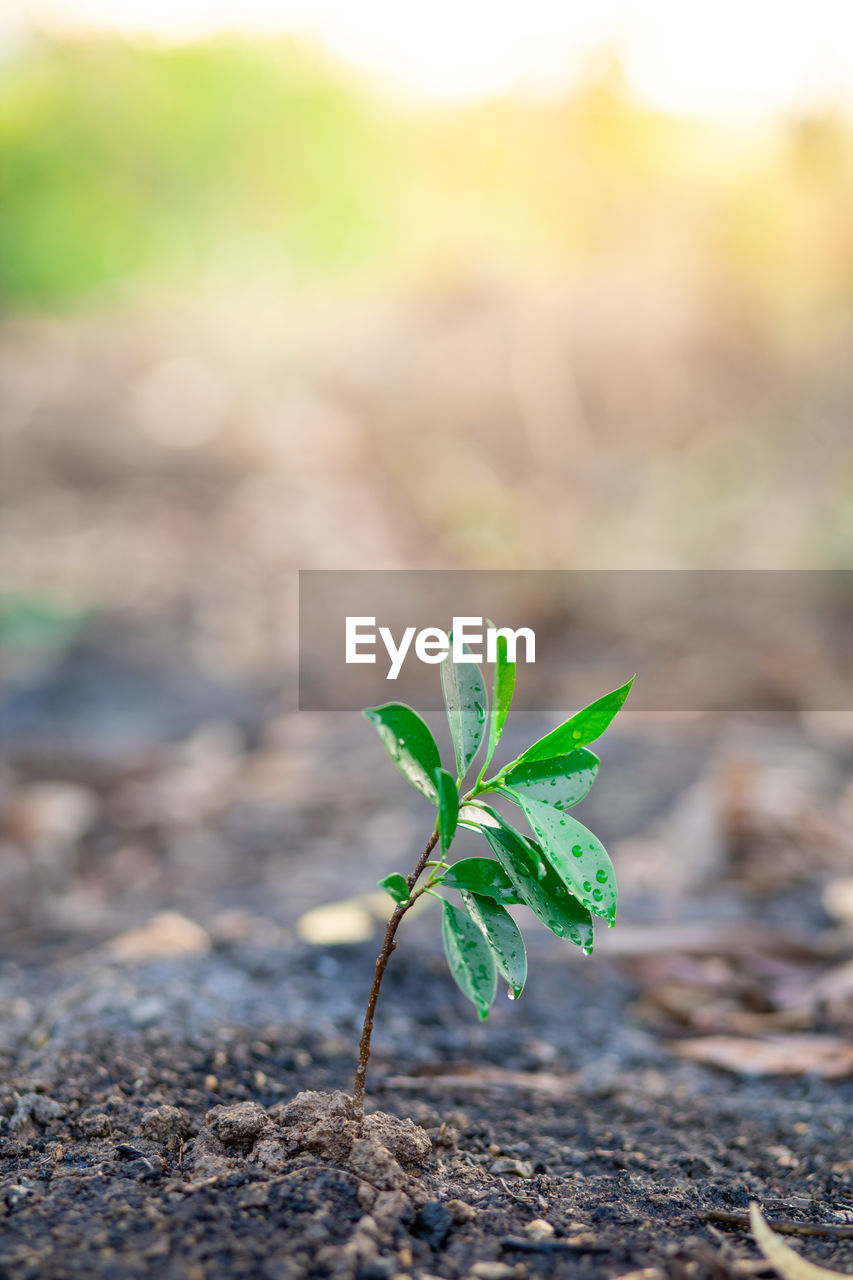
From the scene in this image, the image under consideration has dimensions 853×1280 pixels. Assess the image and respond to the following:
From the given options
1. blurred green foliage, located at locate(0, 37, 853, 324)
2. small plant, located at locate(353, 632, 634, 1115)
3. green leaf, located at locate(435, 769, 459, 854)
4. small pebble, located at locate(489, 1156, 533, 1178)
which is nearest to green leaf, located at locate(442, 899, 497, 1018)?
small plant, located at locate(353, 632, 634, 1115)

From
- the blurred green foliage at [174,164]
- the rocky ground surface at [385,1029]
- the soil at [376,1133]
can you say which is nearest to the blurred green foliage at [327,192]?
the blurred green foliage at [174,164]

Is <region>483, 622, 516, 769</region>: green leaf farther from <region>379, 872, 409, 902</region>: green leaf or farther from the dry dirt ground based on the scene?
the dry dirt ground

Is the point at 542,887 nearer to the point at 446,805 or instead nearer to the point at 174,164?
the point at 446,805

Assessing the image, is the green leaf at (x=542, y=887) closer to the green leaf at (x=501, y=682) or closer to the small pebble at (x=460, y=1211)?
the green leaf at (x=501, y=682)

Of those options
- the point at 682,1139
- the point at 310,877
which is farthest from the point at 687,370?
the point at 682,1139

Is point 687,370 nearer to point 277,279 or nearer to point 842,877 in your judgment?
point 277,279

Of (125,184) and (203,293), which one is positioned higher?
(125,184)
